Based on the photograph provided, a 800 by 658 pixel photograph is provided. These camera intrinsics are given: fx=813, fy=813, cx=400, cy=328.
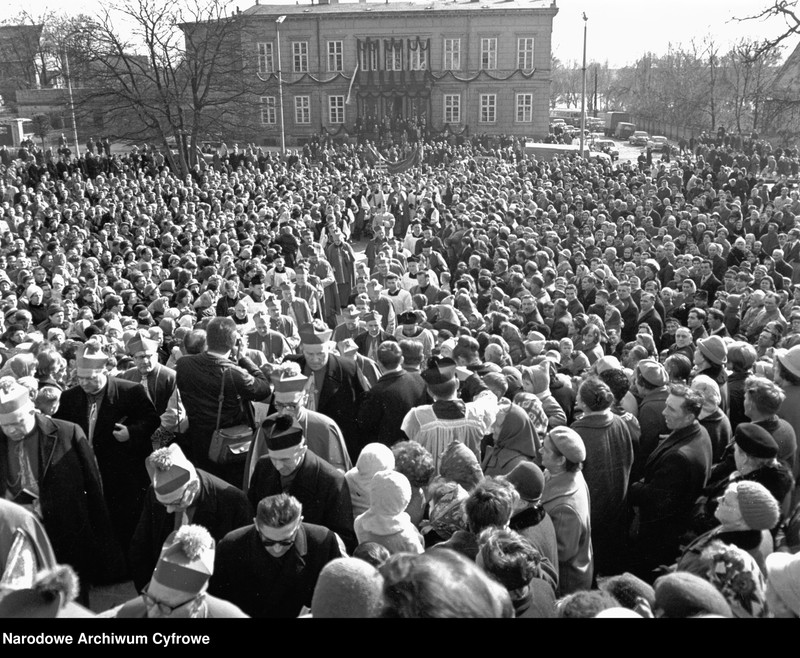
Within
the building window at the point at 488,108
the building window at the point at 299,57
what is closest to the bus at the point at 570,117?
the building window at the point at 488,108

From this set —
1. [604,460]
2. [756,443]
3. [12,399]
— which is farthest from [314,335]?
[756,443]

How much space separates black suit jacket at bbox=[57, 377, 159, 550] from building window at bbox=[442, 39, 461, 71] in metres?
55.4

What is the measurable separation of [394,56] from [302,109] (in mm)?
7795

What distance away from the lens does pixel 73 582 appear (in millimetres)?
2969

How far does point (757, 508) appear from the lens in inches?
154

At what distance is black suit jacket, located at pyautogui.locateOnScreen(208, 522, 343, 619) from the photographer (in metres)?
4.02

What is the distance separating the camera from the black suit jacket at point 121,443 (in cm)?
603

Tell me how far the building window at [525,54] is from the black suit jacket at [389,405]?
54.9 metres

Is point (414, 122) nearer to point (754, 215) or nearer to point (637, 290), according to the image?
point (754, 215)

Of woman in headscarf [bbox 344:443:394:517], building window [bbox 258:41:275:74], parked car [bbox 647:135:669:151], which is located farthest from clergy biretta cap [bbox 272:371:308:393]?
building window [bbox 258:41:275:74]

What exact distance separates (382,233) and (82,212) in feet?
25.3

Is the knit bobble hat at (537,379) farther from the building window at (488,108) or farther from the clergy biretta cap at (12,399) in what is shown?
the building window at (488,108)

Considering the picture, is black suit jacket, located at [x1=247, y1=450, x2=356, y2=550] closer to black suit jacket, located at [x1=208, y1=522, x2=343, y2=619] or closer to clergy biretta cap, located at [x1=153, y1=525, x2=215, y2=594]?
black suit jacket, located at [x1=208, y1=522, x2=343, y2=619]

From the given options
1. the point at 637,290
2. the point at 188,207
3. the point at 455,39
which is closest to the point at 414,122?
the point at 455,39
